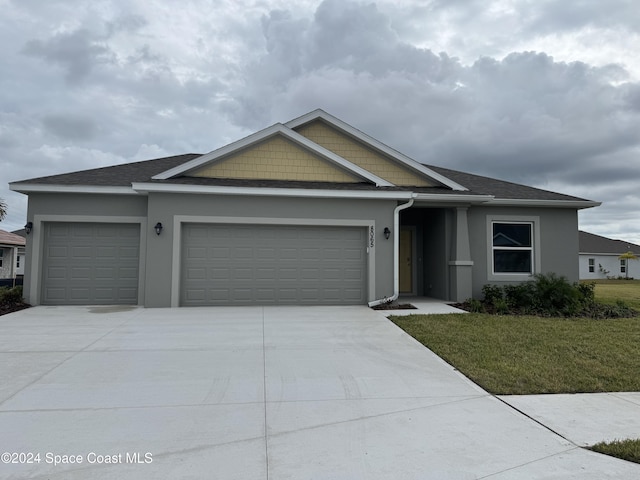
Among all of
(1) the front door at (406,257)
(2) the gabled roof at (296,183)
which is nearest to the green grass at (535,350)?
(2) the gabled roof at (296,183)

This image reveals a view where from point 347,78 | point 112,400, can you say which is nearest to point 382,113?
point 347,78

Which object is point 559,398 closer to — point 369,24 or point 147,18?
point 147,18

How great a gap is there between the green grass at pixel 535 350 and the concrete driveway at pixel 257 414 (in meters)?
0.46

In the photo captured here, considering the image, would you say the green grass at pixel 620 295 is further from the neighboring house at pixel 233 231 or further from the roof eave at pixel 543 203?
the neighboring house at pixel 233 231

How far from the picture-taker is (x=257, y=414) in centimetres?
409

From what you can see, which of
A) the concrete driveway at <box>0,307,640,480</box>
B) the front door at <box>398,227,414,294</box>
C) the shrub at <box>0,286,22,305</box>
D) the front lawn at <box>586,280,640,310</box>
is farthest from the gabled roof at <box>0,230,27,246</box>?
the front lawn at <box>586,280,640,310</box>

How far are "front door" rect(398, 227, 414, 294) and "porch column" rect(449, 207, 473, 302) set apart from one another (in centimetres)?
211

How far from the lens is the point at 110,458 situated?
3213 millimetres

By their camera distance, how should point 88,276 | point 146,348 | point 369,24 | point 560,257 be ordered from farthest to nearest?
point 369,24, point 560,257, point 88,276, point 146,348

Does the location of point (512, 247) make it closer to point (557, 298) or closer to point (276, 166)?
point (557, 298)

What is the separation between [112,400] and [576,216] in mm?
13503

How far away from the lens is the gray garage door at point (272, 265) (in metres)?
10.6

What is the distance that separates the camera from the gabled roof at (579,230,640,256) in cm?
3662

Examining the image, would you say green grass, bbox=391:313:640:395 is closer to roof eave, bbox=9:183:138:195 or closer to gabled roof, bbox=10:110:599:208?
gabled roof, bbox=10:110:599:208
